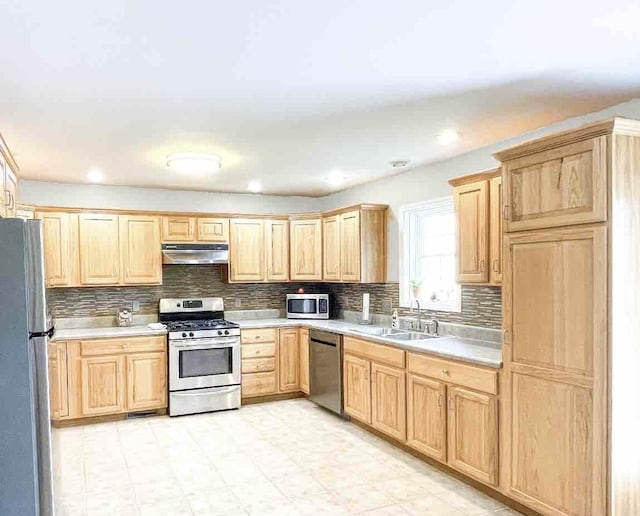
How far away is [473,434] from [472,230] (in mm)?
1416

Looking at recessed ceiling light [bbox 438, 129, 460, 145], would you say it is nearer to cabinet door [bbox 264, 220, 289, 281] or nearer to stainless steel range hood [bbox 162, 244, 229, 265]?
cabinet door [bbox 264, 220, 289, 281]

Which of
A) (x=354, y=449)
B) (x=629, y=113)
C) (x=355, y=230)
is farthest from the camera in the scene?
(x=355, y=230)

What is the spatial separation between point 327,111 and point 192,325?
3321mm

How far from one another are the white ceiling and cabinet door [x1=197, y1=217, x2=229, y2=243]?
1.76 meters

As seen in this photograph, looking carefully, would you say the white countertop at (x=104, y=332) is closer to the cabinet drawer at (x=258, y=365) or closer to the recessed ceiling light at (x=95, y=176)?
the cabinet drawer at (x=258, y=365)

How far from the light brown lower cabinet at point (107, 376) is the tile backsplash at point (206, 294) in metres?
0.72

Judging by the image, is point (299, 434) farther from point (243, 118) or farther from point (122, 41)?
point (122, 41)

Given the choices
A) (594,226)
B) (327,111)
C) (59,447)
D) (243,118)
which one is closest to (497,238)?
(594,226)

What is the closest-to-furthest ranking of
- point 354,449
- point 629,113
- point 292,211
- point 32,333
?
point 32,333
point 629,113
point 354,449
point 292,211

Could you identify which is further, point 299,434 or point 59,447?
point 299,434

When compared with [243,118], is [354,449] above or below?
below

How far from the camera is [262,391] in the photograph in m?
5.75

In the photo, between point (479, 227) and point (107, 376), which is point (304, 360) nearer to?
point (107, 376)

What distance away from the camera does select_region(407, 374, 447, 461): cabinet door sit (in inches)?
143
